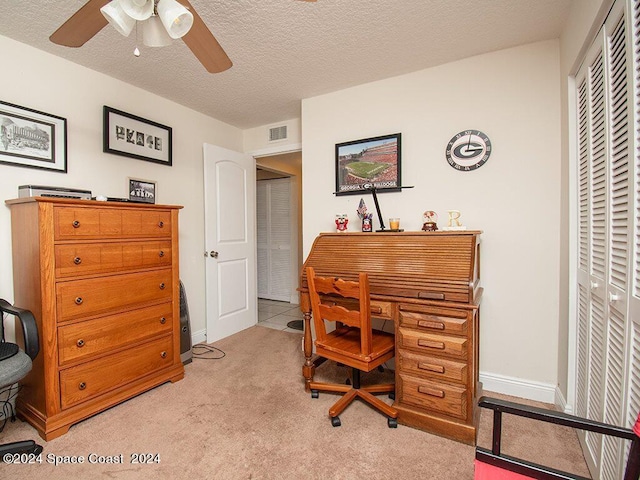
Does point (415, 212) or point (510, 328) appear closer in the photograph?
point (510, 328)

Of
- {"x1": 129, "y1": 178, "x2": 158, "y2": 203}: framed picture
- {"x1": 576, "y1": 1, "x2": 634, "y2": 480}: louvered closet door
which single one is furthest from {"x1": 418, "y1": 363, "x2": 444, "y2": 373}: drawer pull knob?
{"x1": 129, "y1": 178, "x2": 158, "y2": 203}: framed picture

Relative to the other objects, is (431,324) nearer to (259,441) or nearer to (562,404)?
(562,404)

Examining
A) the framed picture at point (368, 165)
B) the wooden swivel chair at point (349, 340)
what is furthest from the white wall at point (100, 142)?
the wooden swivel chair at point (349, 340)

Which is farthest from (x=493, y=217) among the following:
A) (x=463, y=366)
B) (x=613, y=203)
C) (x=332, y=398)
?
(x=332, y=398)

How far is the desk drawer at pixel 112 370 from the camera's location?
1841 millimetres

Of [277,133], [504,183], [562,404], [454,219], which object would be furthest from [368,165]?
[562,404]

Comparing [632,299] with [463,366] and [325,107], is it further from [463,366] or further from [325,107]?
[325,107]

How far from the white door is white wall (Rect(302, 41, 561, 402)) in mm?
1869

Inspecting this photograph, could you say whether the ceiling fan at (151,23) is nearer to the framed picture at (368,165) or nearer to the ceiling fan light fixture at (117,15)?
the ceiling fan light fixture at (117,15)

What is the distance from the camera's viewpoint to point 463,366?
5.52ft

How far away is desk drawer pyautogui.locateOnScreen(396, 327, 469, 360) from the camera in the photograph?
5.51 feet

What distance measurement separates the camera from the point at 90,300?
1942 mm

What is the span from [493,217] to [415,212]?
565mm

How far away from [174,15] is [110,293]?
1.76 meters
